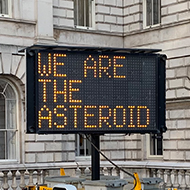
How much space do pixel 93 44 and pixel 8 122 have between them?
4.18m

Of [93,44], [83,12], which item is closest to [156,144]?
[93,44]

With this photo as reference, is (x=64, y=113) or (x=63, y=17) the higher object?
(x=63, y=17)

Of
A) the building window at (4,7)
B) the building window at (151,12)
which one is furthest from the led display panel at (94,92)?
the building window at (151,12)

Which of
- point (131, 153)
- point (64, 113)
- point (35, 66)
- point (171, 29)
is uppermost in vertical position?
point (171, 29)

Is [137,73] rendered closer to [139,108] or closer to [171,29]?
[139,108]

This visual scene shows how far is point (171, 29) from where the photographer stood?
22.4 m

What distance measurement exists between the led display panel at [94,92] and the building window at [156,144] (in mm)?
11769

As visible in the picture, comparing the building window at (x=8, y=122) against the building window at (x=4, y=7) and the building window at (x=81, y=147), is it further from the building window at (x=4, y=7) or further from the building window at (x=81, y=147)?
the building window at (x=81, y=147)

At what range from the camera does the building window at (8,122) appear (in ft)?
69.6

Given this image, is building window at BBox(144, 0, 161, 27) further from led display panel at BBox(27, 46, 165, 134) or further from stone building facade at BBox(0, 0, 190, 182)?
led display panel at BBox(27, 46, 165, 134)

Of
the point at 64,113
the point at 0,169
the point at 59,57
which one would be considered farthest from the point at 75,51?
the point at 0,169

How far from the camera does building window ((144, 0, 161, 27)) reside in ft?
76.4

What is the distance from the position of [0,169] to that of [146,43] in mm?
→ 9640

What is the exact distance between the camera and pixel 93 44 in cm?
2330
